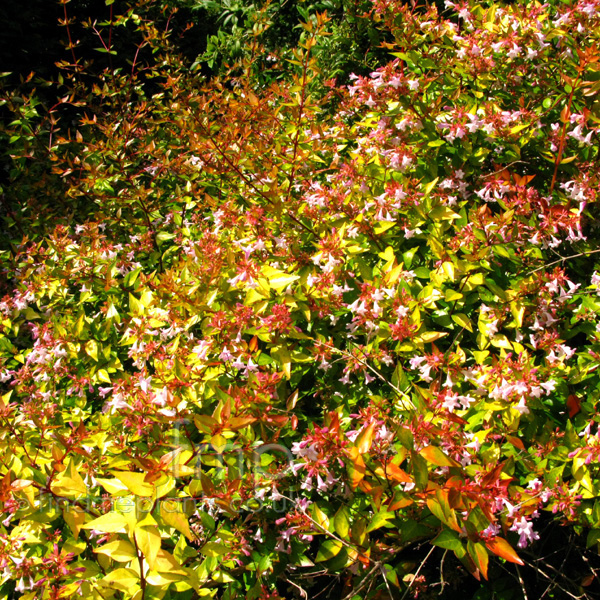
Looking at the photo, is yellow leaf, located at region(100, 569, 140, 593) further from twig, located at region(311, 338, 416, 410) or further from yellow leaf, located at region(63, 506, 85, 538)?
twig, located at region(311, 338, 416, 410)

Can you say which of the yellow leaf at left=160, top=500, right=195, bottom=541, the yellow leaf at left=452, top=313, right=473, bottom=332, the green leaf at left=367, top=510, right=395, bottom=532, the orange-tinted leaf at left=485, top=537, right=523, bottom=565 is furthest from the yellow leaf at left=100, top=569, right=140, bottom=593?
the yellow leaf at left=452, top=313, right=473, bottom=332

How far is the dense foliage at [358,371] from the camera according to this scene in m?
1.35

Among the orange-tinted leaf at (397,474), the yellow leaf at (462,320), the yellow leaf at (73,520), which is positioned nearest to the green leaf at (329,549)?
the orange-tinted leaf at (397,474)

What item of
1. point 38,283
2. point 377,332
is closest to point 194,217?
point 38,283

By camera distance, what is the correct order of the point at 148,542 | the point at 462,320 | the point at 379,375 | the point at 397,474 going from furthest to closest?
the point at 462,320 < the point at 379,375 < the point at 397,474 < the point at 148,542

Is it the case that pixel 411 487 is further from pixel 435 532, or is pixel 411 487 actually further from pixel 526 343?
pixel 526 343

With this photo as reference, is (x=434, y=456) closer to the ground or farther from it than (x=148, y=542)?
closer to the ground

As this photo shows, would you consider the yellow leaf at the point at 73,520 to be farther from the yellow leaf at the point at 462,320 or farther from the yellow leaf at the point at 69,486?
the yellow leaf at the point at 462,320

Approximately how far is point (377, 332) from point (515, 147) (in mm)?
934

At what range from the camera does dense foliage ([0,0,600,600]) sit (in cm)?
135

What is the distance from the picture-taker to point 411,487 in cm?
140

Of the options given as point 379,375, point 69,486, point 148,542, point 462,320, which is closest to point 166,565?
point 148,542

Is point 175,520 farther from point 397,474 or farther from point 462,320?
point 462,320

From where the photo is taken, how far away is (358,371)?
1783mm
